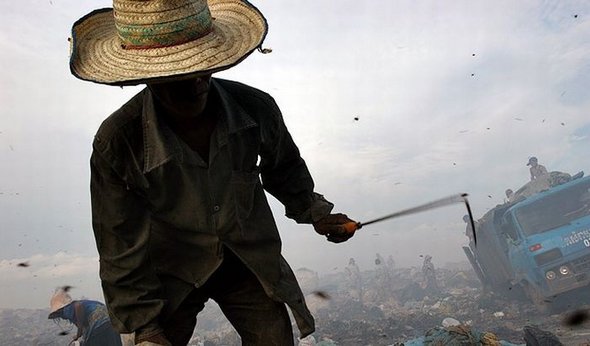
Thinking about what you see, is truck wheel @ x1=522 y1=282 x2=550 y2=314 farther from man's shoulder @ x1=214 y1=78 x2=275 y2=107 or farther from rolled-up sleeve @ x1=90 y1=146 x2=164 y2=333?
rolled-up sleeve @ x1=90 y1=146 x2=164 y2=333

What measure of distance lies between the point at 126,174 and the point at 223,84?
1.75 ft

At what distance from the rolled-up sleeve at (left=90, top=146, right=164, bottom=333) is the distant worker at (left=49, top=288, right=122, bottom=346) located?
3.88m

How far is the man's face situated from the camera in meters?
1.66

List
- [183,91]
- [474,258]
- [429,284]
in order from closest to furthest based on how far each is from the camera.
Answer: [183,91] < [474,258] < [429,284]

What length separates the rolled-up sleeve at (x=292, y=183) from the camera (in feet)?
7.25

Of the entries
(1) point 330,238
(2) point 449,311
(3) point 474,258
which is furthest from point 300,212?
(3) point 474,258

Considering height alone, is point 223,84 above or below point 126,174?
above

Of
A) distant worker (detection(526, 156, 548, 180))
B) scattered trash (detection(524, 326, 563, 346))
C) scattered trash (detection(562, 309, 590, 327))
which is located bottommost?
scattered trash (detection(562, 309, 590, 327))

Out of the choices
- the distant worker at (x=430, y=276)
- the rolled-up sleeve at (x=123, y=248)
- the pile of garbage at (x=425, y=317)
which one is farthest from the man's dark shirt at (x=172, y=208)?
the distant worker at (x=430, y=276)

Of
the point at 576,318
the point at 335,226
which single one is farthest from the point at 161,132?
the point at 576,318

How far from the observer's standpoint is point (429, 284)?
14.3m

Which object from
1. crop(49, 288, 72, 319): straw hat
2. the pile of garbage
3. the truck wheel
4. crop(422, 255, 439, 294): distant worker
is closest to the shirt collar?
the pile of garbage

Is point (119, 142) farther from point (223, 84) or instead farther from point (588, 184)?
point (588, 184)

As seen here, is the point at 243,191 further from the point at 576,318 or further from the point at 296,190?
the point at 576,318
